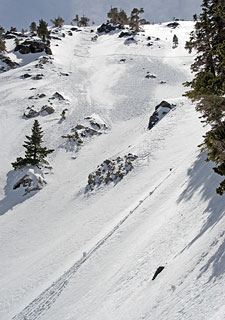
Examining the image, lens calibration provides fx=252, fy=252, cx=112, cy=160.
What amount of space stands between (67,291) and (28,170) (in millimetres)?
20263

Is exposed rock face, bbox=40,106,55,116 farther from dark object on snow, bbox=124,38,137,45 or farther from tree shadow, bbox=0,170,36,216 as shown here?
dark object on snow, bbox=124,38,137,45

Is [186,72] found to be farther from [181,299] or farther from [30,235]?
[181,299]

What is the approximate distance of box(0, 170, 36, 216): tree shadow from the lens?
27.2 m

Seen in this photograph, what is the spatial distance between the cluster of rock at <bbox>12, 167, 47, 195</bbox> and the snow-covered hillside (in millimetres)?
372

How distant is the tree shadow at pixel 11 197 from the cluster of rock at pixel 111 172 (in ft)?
25.0

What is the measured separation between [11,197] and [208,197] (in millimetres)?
23218

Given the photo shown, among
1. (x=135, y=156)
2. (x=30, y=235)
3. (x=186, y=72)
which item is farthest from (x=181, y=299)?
(x=186, y=72)

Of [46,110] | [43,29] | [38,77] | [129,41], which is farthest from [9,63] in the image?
[129,41]

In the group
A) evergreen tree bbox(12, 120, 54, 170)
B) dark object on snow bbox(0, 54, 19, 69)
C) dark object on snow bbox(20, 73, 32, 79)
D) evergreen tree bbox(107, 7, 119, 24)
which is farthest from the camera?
evergreen tree bbox(107, 7, 119, 24)

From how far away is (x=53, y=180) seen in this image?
30250mm

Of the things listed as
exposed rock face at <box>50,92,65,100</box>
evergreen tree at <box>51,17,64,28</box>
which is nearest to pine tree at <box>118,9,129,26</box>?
evergreen tree at <box>51,17,64,28</box>

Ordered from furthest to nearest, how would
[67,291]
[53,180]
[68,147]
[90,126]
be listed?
1. [90,126]
2. [68,147]
3. [53,180]
4. [67,291]

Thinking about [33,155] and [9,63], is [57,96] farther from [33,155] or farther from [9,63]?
[9,63]

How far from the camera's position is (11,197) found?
28625 mm
